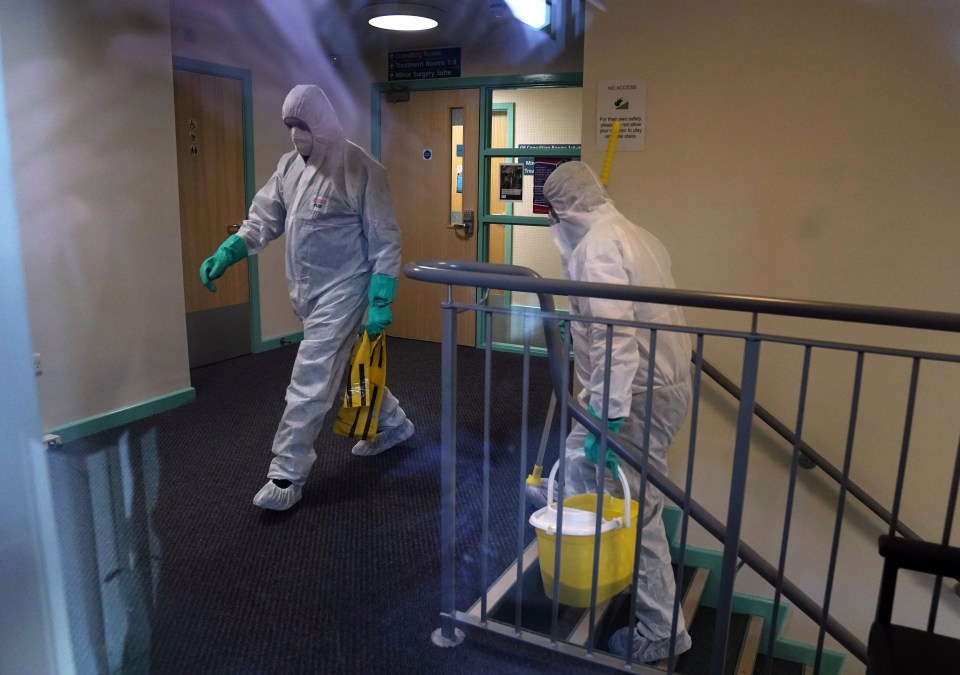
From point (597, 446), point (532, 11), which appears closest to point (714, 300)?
point (597, 446)

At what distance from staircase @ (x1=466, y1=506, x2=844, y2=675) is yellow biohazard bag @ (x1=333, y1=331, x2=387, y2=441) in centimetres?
87

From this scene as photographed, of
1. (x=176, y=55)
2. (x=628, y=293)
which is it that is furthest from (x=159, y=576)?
(x=176, y=55)

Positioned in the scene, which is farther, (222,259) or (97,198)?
(97,198)

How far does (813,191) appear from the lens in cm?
255

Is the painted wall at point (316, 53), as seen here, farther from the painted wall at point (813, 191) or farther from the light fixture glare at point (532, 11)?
the painted wall at point (813, 191)

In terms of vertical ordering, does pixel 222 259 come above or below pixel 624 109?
below

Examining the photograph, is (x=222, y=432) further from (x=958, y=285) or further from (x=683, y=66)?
(x=958, y=285)

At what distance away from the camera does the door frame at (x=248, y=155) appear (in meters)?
4.64

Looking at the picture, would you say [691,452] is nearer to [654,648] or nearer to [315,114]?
[654,648]

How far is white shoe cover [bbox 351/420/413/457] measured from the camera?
3465mm

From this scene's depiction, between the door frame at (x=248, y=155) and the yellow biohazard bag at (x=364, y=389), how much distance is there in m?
2.41

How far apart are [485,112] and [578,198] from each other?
3337mm

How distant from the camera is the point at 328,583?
234 centimetres

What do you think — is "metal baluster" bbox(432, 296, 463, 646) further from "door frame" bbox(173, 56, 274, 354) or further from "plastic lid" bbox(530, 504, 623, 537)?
"door frame" bbox(173, 56, 274, 354)
